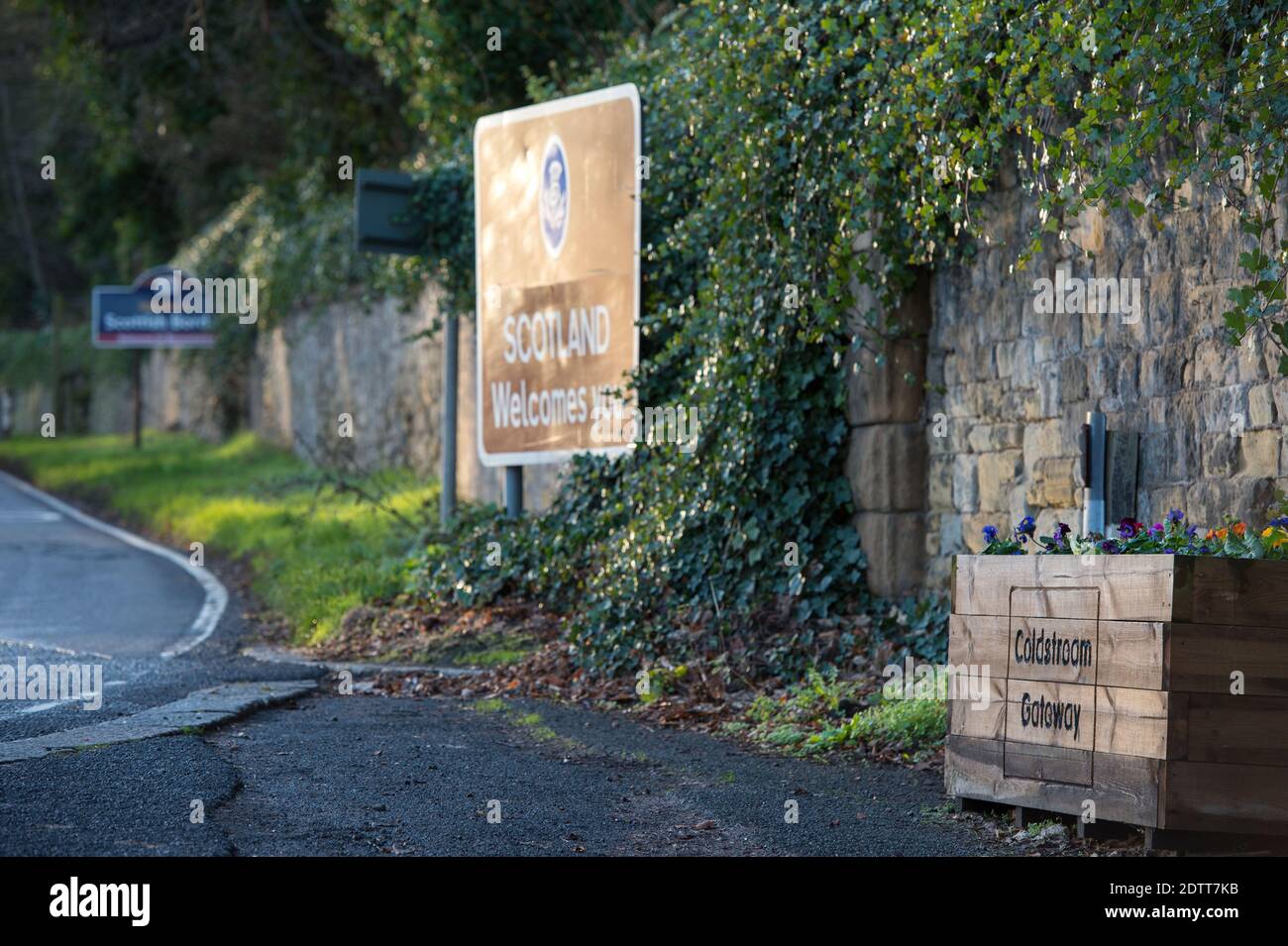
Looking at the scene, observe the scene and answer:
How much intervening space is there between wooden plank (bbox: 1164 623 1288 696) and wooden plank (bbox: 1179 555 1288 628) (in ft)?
0.10

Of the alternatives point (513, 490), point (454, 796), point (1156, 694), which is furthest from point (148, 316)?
point (1156, 694)

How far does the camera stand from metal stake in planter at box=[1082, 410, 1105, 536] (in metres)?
7.65

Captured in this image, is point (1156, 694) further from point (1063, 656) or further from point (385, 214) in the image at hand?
point (385, 214)

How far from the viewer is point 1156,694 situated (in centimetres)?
539

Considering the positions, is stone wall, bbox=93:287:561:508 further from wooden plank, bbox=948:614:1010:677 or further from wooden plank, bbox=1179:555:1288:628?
wooden plank, bbox=1179:555:1288:628

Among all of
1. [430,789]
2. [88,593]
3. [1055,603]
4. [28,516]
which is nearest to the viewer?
[1055,603]

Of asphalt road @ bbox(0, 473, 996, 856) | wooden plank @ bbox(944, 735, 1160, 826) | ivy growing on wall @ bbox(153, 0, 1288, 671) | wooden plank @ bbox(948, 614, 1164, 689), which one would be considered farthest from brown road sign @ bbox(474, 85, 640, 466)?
wooden plank @ bbox(944, 735, 1160, 826)

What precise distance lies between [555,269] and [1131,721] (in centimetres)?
710

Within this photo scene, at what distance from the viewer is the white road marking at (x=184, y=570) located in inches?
466

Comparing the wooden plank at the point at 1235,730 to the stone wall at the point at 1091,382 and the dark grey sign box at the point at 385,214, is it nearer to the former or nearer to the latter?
the stone wall at the point at 1091,382

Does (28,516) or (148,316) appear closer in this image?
(28,516)
